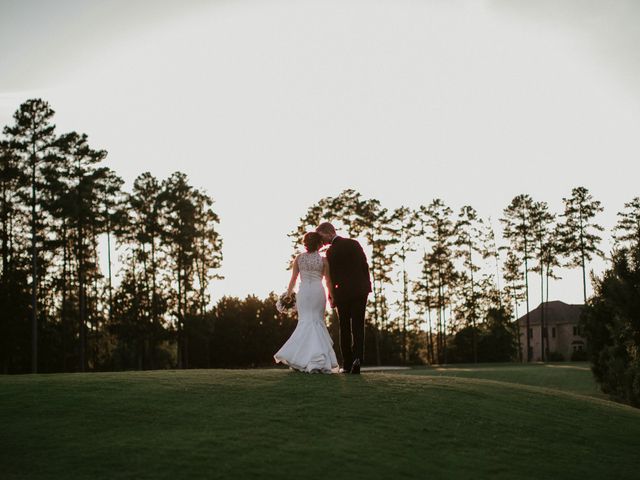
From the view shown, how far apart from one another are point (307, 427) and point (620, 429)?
5.91 m

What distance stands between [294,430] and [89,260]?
57.0m

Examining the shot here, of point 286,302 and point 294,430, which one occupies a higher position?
point 286,302

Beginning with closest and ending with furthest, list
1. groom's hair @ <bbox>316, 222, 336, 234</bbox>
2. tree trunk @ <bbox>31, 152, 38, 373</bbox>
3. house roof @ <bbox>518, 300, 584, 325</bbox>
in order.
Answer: groom's hair @ <bbox>316, 222, 336, 234</bbox> → tree trunk @ <bbox>31, 152, 38, 373</bbox> → house roof @ <bbox>518, 300, 584, 325</bbox>

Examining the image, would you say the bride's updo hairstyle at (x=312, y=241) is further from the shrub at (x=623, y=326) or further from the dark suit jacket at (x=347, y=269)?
the shrub at (x=623, y=326)

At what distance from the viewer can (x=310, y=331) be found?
45.1 ft

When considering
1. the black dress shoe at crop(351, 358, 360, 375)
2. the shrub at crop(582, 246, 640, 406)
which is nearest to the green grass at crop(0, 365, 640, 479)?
the black dress shoe at crop(351, 358, 360, 375)

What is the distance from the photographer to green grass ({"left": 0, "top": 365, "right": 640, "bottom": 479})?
7746 mm

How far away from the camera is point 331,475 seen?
7535 mm

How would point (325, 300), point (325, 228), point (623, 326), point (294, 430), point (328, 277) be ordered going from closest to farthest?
point (294, 430) < point (325, 228) < point (328, 277) < point (325, 300) < point (623, 326)

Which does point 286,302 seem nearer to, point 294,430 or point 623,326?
point 294,430

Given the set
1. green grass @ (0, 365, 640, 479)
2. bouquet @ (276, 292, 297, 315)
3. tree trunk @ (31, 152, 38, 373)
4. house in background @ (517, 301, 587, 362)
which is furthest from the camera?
house in background @ (517, 301, 587, 362)

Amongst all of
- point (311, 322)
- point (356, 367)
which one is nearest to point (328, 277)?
point (311, 322)

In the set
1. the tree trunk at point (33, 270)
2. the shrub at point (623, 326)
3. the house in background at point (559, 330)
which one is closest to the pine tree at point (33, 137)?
the tree trunk at point (33, 270)

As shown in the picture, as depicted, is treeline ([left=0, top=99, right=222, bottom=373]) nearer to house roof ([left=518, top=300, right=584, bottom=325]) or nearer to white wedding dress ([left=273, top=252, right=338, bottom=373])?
white wedding dress ([left=273, top=252, right=338, bottom=373])
